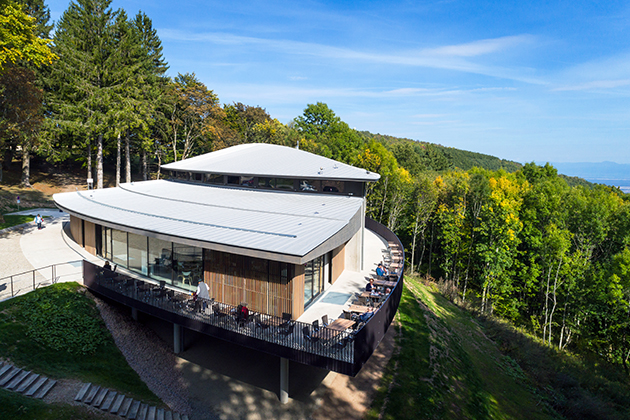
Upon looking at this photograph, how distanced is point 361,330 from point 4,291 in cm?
1561

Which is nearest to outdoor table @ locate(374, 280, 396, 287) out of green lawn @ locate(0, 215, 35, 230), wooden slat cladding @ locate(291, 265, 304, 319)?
wooden slat cladding @ locate(291, 265, 304, 319)

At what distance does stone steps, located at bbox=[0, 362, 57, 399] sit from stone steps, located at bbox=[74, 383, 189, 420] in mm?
961

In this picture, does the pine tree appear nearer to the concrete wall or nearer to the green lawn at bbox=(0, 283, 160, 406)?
the green lawn at bbox=(0, 283, 160, 406)

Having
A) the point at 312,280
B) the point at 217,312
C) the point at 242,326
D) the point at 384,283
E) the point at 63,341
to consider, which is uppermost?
the point at 312,280

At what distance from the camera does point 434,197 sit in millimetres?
43250

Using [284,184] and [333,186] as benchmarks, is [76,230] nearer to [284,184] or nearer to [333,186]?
[284,184]

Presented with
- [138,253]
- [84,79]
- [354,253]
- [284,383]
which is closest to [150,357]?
[138,253]

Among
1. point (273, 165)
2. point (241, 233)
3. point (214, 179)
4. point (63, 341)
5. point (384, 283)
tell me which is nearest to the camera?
point (63, 341)

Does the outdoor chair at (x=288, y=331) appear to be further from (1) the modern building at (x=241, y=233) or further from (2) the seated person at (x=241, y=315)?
(2) the seated person at (x=241, y=315)

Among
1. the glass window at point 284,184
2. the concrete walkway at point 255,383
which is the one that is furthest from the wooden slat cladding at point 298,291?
the glass window at point 284,184

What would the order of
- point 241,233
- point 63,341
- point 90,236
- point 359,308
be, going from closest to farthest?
point 63,341 → point 359,308 → point 241,233 → point 90,236

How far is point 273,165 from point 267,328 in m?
Answer: 15.0

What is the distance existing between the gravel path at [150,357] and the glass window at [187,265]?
2.71 meters

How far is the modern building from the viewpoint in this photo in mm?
12891
